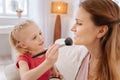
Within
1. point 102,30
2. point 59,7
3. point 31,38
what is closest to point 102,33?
point 102,30

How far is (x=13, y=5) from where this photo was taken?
3.65 metres

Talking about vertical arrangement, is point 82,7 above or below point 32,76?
above

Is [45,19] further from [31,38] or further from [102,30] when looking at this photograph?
[102,30]

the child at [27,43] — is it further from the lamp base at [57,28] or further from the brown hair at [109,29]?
the lamp base at [57,28]

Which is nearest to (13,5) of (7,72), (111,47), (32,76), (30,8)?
(30,8)

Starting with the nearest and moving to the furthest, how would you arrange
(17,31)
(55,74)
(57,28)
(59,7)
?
(17,31) < (55,74) < (59,7) < (57,28)

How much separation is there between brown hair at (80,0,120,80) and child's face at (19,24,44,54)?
1.43 feet

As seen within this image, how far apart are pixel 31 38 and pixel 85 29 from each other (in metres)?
0.45

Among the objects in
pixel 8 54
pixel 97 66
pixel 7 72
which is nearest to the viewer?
pixel 97 66

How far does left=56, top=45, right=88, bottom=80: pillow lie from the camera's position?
1.43m

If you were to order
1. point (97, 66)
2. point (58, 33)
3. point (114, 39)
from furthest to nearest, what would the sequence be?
point (58, 33) → point (97, 66) → point (114, 39)

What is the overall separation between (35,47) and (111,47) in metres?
0.56

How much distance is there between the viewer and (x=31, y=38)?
127cm

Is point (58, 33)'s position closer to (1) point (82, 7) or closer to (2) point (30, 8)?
(2) point (30, 8)
